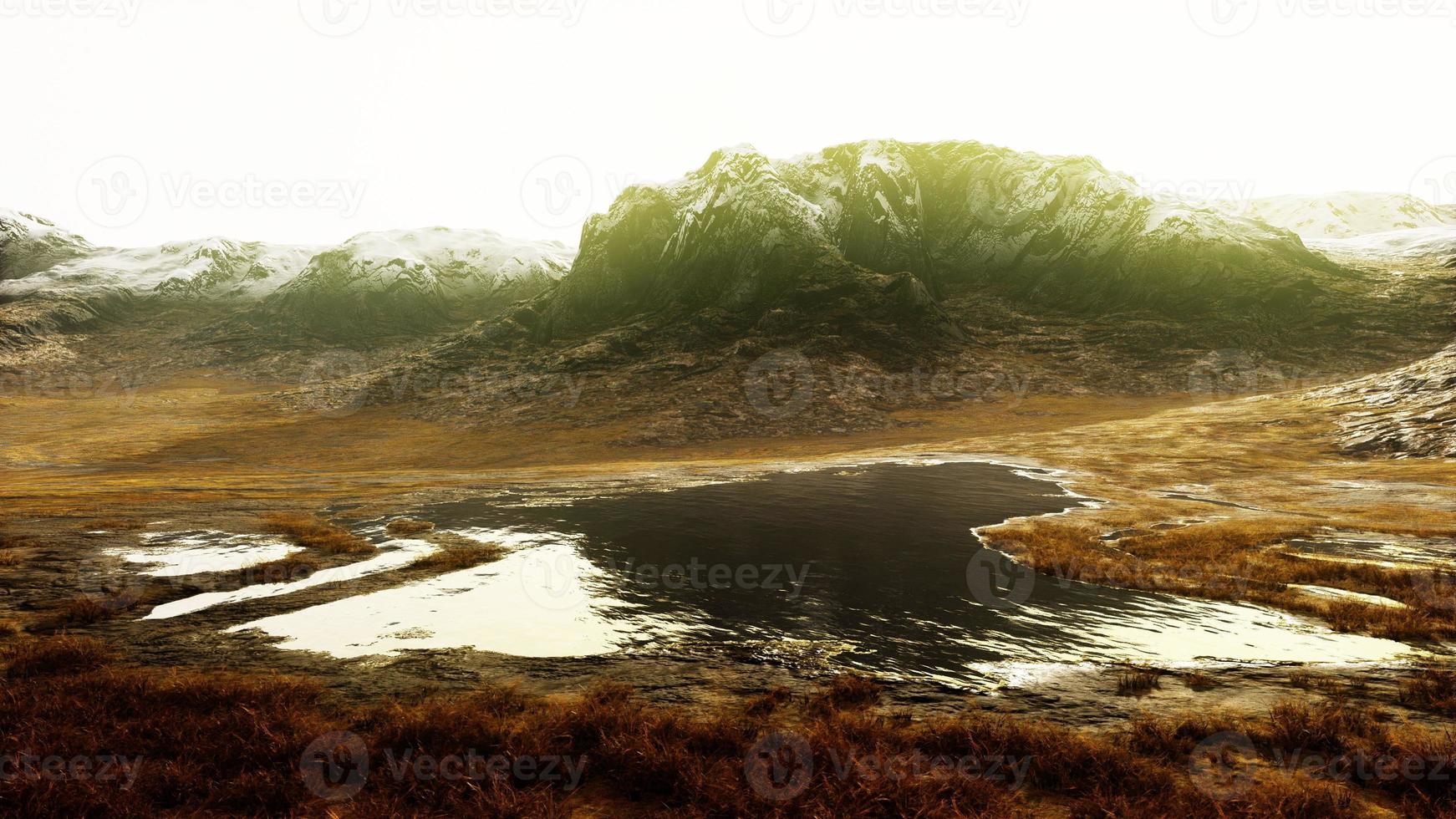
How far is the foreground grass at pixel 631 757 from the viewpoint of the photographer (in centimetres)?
643

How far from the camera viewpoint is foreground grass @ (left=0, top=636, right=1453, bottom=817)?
6.43m

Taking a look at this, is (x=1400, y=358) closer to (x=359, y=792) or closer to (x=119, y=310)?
(x=359, y=792)

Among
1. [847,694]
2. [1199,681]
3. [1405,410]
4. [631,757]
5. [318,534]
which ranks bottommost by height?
[1199,681]

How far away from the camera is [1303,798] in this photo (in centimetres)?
639

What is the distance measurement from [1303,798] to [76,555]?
28.5 m

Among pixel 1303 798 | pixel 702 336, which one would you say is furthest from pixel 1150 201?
pixel 1303 798

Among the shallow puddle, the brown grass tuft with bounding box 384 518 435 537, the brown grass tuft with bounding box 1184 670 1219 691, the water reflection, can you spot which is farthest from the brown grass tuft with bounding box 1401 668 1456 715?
the brown grass tuft with bounding box 384 518 435 537

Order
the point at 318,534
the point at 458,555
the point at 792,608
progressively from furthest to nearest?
the point at 318,534 < the point at 458,555 < the point at 792,608

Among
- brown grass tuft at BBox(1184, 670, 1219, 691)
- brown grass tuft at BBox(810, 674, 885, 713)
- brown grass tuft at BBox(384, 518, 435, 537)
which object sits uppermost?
brown grass tuft at BBox(384, 518, 435, 537)

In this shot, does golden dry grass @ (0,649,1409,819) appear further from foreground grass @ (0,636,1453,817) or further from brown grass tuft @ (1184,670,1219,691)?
brown grass tuft @ (1184,670,1219,691)

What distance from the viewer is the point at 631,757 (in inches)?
292

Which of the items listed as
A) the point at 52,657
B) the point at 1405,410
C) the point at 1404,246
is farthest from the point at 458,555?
the point at 1404,246

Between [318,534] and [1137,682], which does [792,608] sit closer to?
[1137,682]

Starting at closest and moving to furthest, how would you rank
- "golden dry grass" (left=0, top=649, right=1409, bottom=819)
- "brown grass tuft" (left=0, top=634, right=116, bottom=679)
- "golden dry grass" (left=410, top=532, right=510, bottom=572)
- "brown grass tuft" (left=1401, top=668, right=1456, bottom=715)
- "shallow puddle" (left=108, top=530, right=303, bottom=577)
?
"golden dry grass" (left=0, top=649, right=1409, bottom=819) → "brown grass tuft" (left=1401, top=668, right=1456, bottom=715) → "brown grass tuft" (left=0, top=634, right=116, bottom=679) → "shallow puddle" (left=108, top=530, right=303, bottom=577) → "golden dry grass" (left=410, top=532, right=510, bottom=572)
